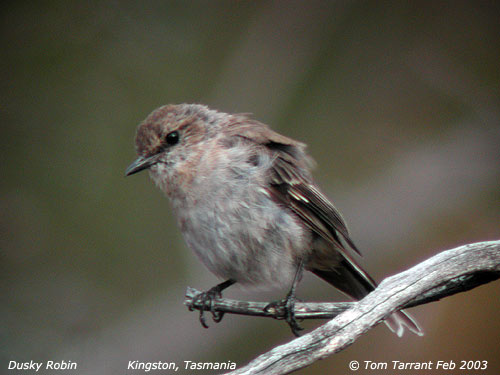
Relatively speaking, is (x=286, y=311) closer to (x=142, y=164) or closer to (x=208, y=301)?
(x=208, y=301)

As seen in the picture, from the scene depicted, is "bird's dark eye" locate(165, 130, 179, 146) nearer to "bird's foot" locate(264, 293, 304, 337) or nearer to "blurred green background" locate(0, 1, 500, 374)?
"bird's foot" locate(264, 293, 304, 337)

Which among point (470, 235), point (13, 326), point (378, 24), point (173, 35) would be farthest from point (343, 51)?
point (13, 326)

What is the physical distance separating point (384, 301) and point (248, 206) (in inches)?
32.6

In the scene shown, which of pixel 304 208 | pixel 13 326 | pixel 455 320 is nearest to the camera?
pixel 304 208

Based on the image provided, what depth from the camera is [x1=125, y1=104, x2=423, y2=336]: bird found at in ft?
8.55

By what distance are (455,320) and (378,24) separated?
8.75 ft

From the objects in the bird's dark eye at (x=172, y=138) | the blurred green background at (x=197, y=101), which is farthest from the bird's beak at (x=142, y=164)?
the blurred green background at (x=197, y=101)

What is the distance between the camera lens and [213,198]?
261cm

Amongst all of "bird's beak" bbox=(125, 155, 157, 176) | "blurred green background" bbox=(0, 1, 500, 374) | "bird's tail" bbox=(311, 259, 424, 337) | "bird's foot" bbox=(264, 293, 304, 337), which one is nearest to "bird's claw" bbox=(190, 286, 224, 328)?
"bird's foot" bbox=(264, 293, 304, 337)

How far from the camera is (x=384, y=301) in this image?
206cm

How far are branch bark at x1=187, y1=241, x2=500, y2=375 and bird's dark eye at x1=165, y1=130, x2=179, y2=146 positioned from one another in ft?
3.86

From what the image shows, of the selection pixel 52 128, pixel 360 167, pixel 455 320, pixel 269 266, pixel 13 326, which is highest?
pixel 52 128

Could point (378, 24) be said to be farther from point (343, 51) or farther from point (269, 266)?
point (269, 266)

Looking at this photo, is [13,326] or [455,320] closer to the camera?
[455,320]
